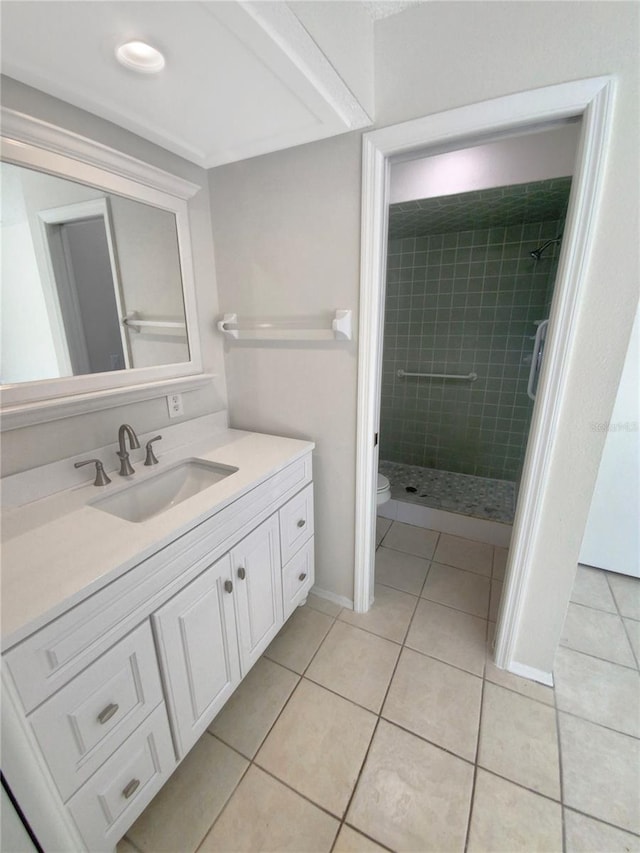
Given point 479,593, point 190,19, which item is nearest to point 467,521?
point 479,593

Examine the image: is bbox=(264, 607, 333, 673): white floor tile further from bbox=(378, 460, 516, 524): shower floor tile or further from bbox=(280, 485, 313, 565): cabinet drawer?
bbox=(378, 460, 516, 524): shower floor tile

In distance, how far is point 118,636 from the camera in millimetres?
835

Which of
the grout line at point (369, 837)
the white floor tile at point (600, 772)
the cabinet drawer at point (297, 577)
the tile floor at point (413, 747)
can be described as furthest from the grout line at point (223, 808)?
the white floor tile at point (600, 772)

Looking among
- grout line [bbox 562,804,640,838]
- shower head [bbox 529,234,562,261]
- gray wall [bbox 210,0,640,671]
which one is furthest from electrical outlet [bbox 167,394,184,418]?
shower head [bbox 529,234,562,261]

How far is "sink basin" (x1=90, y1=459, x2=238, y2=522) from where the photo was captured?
121 cm

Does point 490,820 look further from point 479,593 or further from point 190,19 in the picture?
point 190,19

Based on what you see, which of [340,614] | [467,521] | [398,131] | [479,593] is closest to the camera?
[398,131]

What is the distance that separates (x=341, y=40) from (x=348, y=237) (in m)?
0.51

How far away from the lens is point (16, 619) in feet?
2.15

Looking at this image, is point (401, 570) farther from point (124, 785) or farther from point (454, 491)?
point (124, 785)

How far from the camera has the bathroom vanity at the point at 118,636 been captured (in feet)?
2.31

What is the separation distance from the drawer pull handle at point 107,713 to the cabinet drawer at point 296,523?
2.34 feet

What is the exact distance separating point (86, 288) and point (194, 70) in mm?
718

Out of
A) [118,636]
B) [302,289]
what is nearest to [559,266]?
[302,289]
